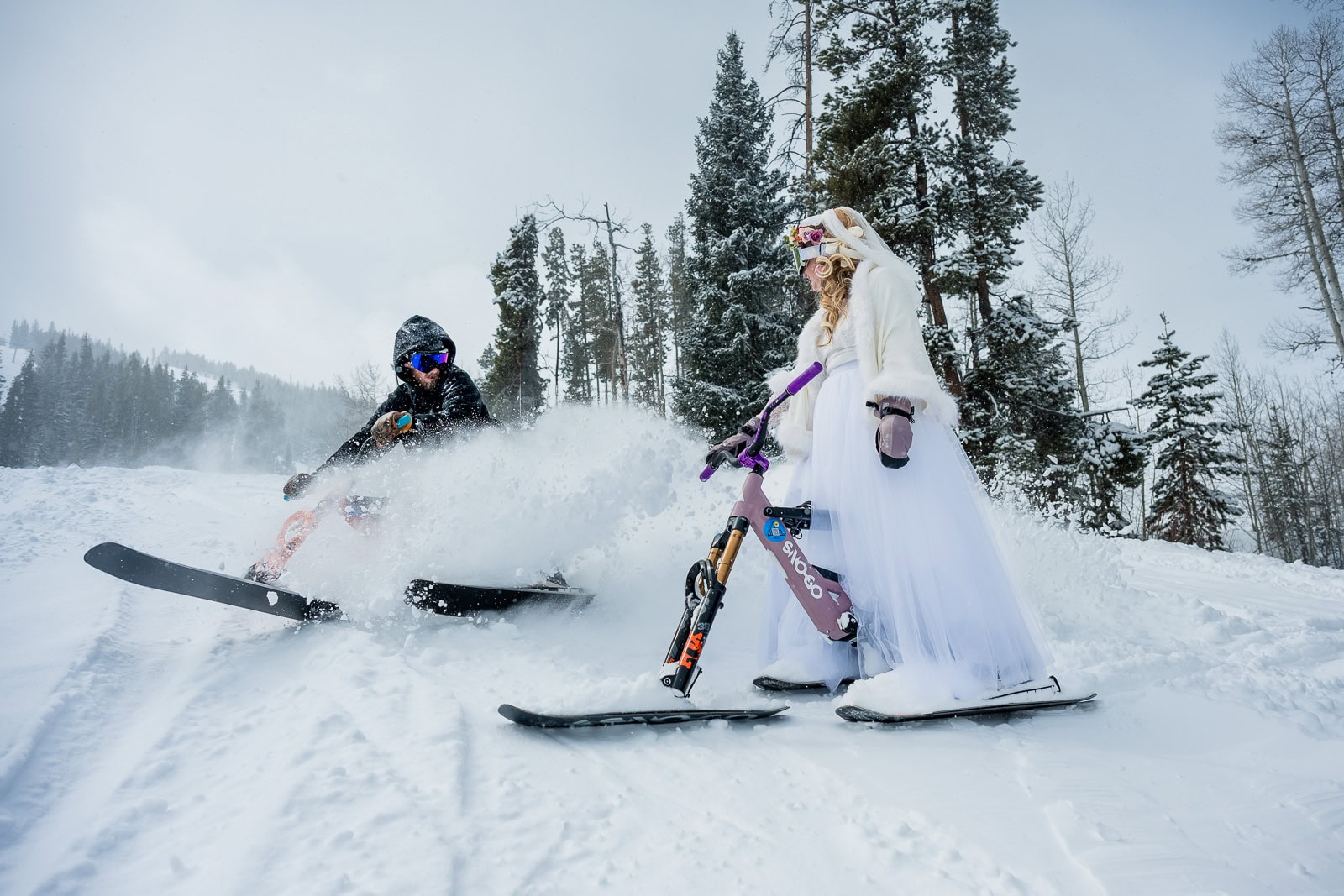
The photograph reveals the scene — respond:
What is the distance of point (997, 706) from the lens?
7.67 feet

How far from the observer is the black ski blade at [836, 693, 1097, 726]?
2266mm

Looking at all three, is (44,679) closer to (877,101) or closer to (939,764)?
(939,764)

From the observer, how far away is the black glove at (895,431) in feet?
8.07

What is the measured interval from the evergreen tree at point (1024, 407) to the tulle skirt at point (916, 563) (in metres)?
9.74

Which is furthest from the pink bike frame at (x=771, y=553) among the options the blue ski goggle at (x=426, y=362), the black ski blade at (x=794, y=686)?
the blue ski goggle at (x=426, y=362)

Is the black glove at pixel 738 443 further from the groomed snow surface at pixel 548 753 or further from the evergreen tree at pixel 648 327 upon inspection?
the evergreen tree at pixel 648 327

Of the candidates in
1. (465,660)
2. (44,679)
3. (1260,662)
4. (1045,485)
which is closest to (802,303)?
(1045,485)

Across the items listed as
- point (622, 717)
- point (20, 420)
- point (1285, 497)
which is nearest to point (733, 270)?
point (622, 717)

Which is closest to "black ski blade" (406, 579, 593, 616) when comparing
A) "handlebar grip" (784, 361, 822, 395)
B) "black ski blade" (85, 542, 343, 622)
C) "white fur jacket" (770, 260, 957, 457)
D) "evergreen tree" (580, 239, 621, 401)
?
"black ski blade" (85, 542, 343, 622)

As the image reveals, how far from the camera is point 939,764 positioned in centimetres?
195

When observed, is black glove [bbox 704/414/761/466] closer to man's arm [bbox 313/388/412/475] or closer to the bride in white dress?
the bride in white dress

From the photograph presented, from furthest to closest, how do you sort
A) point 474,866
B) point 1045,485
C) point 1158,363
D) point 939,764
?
point 1158,363
point 1045,485
point 939,764
point 474,866

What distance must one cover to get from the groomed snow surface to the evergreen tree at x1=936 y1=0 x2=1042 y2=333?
9.29m

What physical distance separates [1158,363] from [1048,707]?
20067 millimetres
